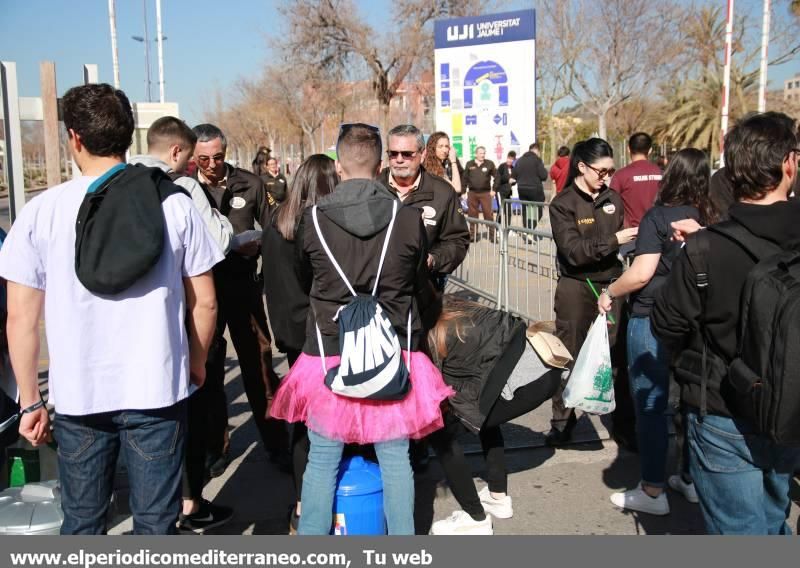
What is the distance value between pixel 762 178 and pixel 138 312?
2.15 meters

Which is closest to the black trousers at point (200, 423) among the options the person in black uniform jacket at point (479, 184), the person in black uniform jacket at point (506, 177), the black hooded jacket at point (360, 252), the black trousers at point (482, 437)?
the black hooded jacket at point (360, 252)

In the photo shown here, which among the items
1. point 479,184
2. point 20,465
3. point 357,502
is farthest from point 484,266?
point 479,184

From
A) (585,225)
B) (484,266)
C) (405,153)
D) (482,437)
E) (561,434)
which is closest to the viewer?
(482,437)

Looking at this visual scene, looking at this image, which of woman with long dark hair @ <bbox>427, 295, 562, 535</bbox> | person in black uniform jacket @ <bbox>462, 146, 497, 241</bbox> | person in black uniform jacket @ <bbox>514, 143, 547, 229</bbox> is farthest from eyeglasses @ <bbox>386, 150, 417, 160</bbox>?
person in black uniform jacket @ <bbox>514, 143, 547, 229</bbox>

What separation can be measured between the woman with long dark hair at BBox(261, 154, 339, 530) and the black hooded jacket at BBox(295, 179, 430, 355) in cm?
40

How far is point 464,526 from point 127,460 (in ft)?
5.77

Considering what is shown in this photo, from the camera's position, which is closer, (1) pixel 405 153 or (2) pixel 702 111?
(1) pixel 405 153

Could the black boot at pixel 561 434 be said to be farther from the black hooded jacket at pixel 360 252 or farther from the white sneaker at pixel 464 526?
the black hooded jacket at pixel 360 252

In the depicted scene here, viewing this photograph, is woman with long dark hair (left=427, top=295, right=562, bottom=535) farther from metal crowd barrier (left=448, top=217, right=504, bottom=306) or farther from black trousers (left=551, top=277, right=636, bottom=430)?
metal crowd barrier (left=448, top=217, right=504, bottom=306)

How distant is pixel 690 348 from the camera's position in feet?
8.63

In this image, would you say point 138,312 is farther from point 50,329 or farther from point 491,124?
point 491,124

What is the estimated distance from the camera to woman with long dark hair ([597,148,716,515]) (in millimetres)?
3707

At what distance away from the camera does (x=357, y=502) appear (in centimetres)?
327

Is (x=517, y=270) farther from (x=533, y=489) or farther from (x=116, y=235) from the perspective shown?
(x=116, y=235)
